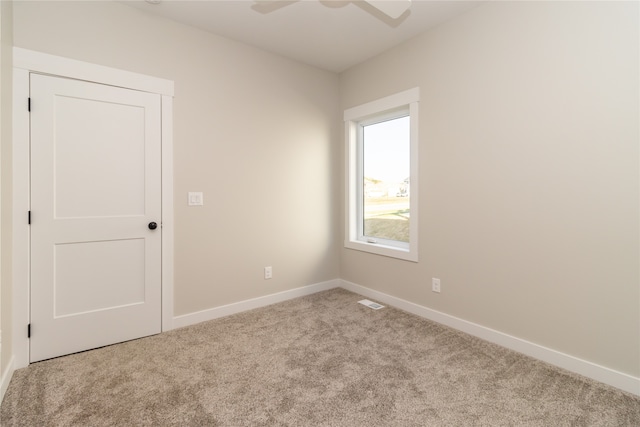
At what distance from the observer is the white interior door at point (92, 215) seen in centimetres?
217

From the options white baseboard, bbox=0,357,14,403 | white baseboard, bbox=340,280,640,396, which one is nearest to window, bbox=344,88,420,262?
white baseboard, bbox=340,280,640,396

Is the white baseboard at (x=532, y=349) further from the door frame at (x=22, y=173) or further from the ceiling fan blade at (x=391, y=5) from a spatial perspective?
the door frame at (x=22, y=173)

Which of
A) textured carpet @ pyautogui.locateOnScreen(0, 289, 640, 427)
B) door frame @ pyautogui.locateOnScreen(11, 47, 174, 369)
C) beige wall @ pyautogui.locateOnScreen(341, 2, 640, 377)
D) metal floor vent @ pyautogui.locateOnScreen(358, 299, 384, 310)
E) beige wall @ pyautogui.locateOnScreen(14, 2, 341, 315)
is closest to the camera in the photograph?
textured carpet @ pyautogui.locateOnScreen(0, 289, 640, 427)

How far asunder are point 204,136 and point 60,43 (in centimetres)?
113

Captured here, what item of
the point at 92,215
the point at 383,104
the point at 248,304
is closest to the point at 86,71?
the point at 92,215

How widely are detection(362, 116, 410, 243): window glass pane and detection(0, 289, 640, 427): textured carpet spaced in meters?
1.21

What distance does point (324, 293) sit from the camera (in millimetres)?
3652

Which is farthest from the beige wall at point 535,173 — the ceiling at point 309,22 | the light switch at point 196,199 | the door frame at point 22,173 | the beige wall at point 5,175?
the beige wall at point 5,175

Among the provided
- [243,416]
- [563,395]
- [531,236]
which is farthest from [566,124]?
[243,416]

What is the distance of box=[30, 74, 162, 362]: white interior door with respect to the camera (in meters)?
2.17

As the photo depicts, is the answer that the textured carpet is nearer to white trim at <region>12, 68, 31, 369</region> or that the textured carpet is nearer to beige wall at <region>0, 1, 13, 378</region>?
white trim at <region>12, 68, 31, 369</region>

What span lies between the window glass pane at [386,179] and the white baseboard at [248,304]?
863 millimetres

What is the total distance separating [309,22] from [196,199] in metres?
1.85

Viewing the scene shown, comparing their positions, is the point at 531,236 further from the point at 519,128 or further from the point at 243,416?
the point at 243,416
